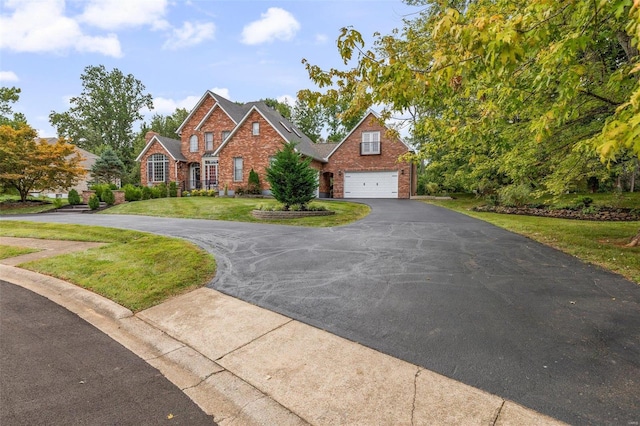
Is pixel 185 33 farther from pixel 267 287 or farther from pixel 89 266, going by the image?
pixel 267 287

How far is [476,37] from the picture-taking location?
3080mm

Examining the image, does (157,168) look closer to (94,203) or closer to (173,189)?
(173,189)

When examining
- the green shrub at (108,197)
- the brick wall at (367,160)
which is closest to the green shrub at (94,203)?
the green shrub at (108,197)

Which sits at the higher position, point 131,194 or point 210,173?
point 210,173

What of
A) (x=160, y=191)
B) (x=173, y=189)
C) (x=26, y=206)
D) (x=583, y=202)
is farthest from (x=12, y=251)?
(x=583, y=202)

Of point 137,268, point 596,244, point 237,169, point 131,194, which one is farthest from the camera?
point 237,169

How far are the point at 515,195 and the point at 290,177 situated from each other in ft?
39.9

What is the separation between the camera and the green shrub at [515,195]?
15.2m

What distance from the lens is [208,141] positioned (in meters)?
29.7

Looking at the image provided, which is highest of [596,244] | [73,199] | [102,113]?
[102,113]

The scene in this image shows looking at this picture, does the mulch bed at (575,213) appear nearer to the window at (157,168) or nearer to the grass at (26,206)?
the window at (157,168)

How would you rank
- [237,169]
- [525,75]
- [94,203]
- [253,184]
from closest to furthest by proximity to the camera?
[525,75], [94,203], [253,184], [237,169]

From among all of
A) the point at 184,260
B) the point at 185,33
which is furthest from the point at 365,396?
the point at 185,33

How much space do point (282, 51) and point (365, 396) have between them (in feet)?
30.5
